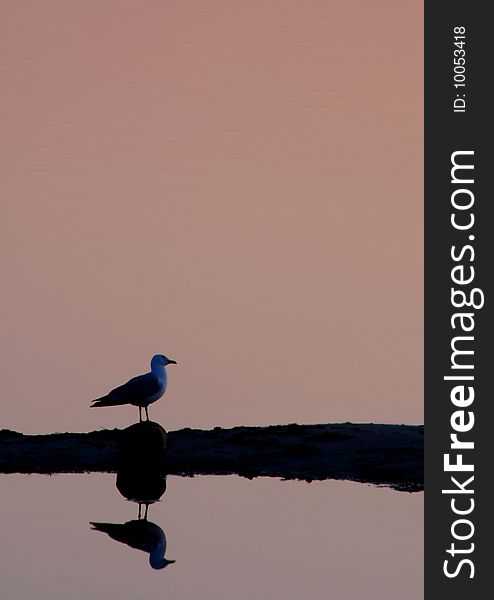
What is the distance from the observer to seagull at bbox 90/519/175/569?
17969 mm

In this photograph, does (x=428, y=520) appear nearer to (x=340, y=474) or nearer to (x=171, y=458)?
(x=340, y=474)

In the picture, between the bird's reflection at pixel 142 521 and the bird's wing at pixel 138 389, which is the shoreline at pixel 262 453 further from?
the bird's wing at pixel 138 389

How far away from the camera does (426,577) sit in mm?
16516

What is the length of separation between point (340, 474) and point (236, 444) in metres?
2.71

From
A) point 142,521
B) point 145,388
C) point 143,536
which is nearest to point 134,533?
point 143,536

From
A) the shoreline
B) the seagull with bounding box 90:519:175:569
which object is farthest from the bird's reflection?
the shoreline

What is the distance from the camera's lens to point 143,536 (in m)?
19.0

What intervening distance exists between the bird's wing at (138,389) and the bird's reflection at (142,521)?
1371 millimetres

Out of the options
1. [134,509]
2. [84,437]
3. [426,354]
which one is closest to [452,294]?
[426,354]

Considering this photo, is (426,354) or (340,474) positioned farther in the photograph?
(340,474)

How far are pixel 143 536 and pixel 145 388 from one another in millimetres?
5723

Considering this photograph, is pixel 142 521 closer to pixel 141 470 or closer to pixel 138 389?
pixel 141 470

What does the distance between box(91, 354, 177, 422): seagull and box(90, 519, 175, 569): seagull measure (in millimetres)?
4416

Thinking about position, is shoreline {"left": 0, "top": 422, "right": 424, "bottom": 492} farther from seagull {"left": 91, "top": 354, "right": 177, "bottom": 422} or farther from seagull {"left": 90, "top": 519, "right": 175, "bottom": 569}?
seagull {"left": 90, "top": 519, "right": 175, "bottom": 569}
